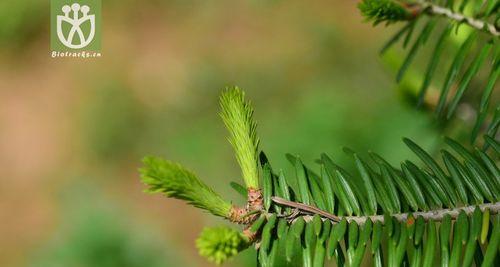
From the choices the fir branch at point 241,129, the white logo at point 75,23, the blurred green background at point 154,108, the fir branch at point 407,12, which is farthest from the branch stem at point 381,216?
the blurred green background at point 154,108

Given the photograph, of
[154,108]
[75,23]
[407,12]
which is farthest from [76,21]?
[407,12]

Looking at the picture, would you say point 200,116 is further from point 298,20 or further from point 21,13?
point 21,13

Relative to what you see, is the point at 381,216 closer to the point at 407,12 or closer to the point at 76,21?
the point at 407,12

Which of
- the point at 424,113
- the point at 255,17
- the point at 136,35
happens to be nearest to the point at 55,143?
the point at 136,35

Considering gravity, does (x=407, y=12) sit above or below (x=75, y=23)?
below

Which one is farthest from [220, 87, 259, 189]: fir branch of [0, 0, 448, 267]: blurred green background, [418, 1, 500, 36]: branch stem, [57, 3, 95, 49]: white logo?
[0, 0, 448, 267]: blurred green background

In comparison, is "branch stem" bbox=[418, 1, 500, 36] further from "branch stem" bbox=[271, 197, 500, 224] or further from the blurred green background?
the blurred green background

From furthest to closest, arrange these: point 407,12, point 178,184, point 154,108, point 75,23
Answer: point 154,108 < point 75,23 < point 407,12 < point 178,184
